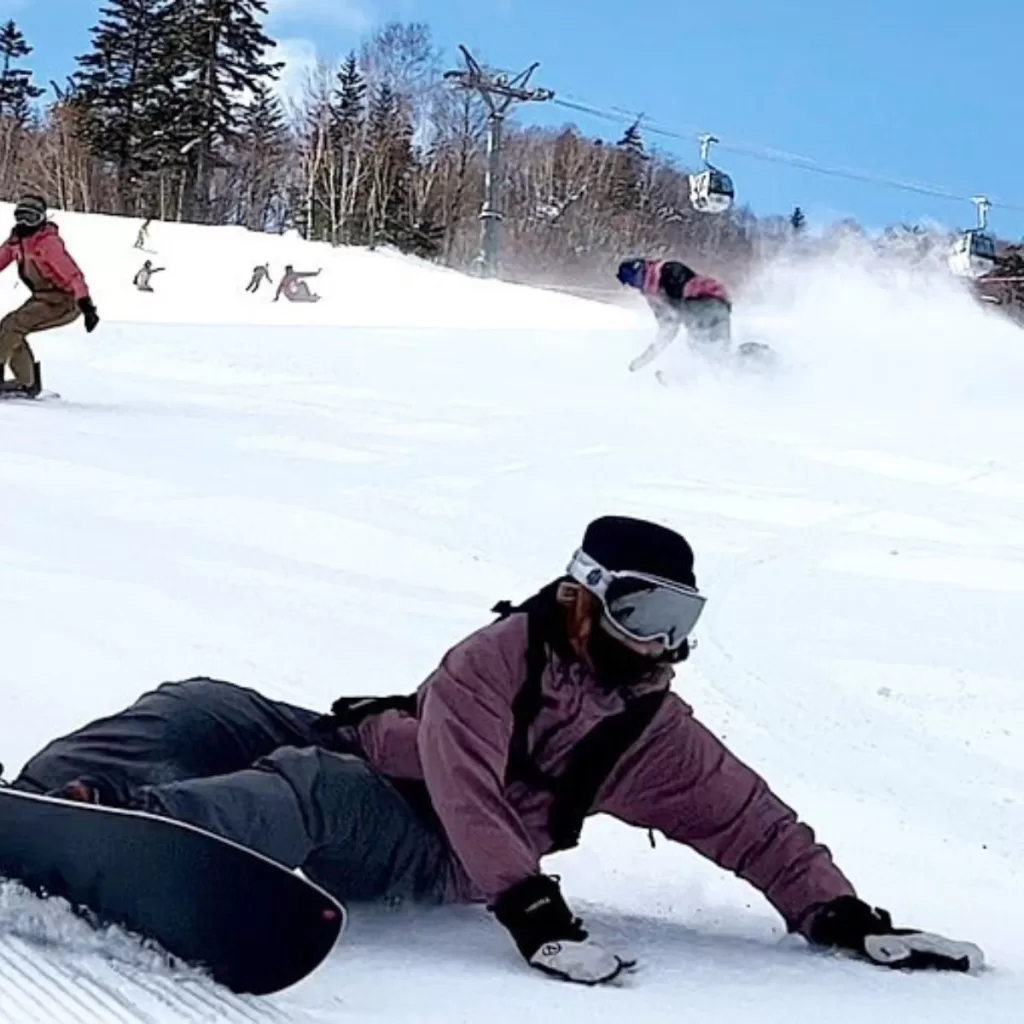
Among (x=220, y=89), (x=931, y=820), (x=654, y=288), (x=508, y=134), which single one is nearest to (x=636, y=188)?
(x=508, y=134)

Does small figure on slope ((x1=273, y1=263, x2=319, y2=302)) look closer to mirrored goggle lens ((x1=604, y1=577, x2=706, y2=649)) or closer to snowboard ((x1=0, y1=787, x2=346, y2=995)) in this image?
mirrored goggle lens ((x1=604, y1=577, x2=706, y2=649))

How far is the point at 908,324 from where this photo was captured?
1656cm

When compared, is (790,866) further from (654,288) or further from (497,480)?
(654,288)

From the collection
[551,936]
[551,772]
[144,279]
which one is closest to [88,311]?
[551,772]

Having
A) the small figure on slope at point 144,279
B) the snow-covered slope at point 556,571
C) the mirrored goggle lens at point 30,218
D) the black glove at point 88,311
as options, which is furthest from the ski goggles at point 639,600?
the small figure on slope at point 144,279

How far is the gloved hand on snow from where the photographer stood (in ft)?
7.66

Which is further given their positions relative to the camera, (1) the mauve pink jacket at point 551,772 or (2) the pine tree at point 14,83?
(2) the pine tree at point 14,83

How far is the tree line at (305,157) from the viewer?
4412 centimetres

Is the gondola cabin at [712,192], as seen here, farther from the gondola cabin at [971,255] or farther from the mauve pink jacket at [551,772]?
the mauve pink jacket at [551,772]

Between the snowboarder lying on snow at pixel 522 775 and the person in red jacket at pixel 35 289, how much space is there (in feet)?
23.7

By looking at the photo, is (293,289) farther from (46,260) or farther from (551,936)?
(551,936)

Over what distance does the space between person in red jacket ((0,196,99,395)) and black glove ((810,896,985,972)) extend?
7.83 m

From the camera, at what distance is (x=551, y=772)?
8.67ft

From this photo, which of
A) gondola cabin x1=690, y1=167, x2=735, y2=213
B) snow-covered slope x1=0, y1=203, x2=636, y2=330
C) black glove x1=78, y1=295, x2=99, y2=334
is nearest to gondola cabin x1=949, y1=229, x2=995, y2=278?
gondola cabin x1=690, y1=167, x2=735, y2=213
